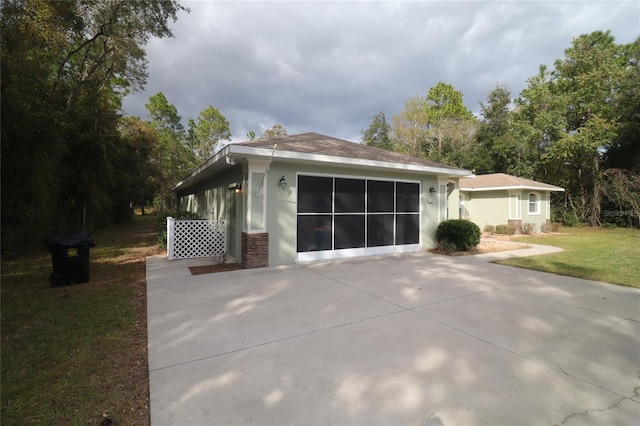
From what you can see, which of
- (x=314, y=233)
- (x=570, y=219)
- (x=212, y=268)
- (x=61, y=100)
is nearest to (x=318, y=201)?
(x=314, y=233)

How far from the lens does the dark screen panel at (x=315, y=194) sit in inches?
304

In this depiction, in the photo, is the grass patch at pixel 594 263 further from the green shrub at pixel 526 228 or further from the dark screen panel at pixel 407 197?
the green shrub at pixel 526 228

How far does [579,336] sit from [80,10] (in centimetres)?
1460

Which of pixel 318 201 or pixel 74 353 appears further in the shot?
pixel 318 201

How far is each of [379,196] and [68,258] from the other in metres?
7.91

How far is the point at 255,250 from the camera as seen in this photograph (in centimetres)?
705

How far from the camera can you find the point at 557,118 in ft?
65.2

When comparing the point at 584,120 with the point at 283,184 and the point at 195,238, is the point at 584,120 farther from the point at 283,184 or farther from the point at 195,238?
the point at 195,238

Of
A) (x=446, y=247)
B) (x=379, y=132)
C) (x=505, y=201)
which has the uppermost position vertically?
(x=379, y=132)

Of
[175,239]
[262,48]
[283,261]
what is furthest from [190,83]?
[283,261]

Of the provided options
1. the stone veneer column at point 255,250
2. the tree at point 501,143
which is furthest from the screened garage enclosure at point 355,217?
the tree at point 501,143

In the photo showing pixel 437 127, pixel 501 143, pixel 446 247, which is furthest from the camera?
pixel 437 127

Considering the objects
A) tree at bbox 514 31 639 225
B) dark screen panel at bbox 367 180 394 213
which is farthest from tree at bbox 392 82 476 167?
dark screen panel at bbox 367 180 394 213

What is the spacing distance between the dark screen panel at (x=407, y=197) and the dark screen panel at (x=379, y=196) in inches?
13.4
